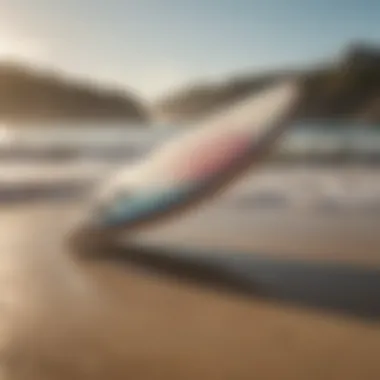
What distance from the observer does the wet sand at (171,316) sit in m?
0.80

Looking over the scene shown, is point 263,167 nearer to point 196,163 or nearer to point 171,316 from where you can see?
point 196,163

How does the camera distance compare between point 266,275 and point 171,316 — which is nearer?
point 171,316

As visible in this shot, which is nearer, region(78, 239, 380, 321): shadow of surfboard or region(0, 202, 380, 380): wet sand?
region(0, 202, 380, 380): wet sand

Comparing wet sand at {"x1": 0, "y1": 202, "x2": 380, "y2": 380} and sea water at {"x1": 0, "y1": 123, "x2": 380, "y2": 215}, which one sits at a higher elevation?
sea water at {"x1": 0, "y1": 123, "x2": 380, "y2": 215}

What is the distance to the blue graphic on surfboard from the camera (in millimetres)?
875

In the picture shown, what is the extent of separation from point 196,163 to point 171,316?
197 mm

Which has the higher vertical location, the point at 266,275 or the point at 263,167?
the point at 263,167

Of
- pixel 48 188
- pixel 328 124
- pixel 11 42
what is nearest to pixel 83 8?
pixel 11 42

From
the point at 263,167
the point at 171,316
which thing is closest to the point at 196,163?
the point at 263,167

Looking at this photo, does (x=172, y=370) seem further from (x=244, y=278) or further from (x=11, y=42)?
(x=11, y=42)

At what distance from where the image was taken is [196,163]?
91cm

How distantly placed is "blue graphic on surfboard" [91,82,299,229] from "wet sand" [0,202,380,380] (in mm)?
32

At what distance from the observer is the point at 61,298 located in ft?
2.84

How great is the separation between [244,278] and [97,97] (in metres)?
0.30
